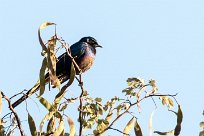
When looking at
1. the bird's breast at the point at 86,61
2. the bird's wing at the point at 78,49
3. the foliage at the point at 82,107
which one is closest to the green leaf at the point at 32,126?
the foliage at the point at 82,107

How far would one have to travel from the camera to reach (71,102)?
428cm

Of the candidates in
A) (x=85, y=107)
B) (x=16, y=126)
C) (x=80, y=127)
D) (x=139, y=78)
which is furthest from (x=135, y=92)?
(x=16, y=126)

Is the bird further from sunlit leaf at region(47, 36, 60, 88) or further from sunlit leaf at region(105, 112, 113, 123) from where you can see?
sunlit leaf at region(47, 36, 60, 88)

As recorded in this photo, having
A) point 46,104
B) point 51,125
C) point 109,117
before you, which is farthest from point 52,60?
point 109,117

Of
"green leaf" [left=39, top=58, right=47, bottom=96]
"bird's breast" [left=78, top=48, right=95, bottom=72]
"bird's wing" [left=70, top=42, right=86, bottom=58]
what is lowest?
"green leaf" [left=39, top=58, right=47, bottom=96]

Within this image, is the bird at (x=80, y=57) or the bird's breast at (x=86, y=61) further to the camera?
the bird's breast at (x=86, y=61)

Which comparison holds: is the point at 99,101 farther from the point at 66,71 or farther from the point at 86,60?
the point at 86,60

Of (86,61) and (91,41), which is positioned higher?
(91,41)

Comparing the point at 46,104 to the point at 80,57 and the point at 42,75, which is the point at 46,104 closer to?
the point at 42,75

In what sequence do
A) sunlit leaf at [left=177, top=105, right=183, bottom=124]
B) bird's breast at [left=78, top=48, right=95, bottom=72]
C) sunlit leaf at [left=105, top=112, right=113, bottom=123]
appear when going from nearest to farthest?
sunlit leaf at [left=177, top=105, right=183, bottom=124] → sunlit leaf at [left=105, top=112, right=113, bottom=123] → bird's breast at [left=78, top=48, right=95, bottom=72]

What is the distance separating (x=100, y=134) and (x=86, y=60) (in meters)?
4.16

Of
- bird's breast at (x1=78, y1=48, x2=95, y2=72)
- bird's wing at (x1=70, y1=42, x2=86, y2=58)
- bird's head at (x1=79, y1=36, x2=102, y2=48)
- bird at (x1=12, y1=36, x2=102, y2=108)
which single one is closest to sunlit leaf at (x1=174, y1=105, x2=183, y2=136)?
bird at (x1=12, y1=36, x2=102, y2=108)

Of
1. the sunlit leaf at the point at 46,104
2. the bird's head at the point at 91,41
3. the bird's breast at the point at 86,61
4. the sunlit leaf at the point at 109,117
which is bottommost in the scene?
the sunlit leaf at the point at 46,104

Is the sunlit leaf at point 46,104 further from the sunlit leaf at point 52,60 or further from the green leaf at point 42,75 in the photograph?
the sunlit leaf at point 52,60
